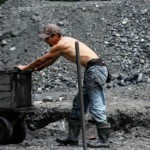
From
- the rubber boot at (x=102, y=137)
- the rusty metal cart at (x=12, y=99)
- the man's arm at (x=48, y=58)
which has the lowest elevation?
the rubber boot at (x=102, y=137)

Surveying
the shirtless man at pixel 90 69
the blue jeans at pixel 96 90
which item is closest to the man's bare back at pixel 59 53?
the shirtless man at pixel 90 69

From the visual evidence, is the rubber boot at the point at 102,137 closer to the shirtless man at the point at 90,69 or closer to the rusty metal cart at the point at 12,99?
the shirtless man at the point at 90,69

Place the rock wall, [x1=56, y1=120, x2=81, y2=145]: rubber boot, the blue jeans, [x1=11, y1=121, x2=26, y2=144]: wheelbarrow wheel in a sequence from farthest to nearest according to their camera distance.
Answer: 1. the rock wall
2. [x1=11, y1=121, x2=26, y2=144]: wheelbarrow wheel
3. [x1=56, y1=120, x2=81, y2=145]: rubber boot
4. the blue jeans

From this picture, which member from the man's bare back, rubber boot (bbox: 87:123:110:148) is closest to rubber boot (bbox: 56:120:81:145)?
rubber boot (bbox: 87:123:110:148)

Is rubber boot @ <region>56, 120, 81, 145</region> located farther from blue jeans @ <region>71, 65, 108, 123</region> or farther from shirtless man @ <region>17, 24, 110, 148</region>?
blue jeans @ <region>71, 65, 108, 123</region>

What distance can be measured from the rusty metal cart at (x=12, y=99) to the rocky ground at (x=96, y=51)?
1.00ft

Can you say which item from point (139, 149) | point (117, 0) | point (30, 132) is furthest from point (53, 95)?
point (117, 0)

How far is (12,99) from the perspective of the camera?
8.74m

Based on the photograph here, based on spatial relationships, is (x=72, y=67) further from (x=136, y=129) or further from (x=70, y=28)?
(x=136, y=129)

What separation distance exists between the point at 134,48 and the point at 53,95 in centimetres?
422

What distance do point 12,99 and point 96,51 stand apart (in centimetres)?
909

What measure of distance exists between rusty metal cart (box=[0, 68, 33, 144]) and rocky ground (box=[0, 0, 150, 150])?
31 cm

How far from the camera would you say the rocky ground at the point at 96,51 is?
10.4 metres

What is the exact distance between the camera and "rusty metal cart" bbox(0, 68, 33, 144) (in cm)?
871
